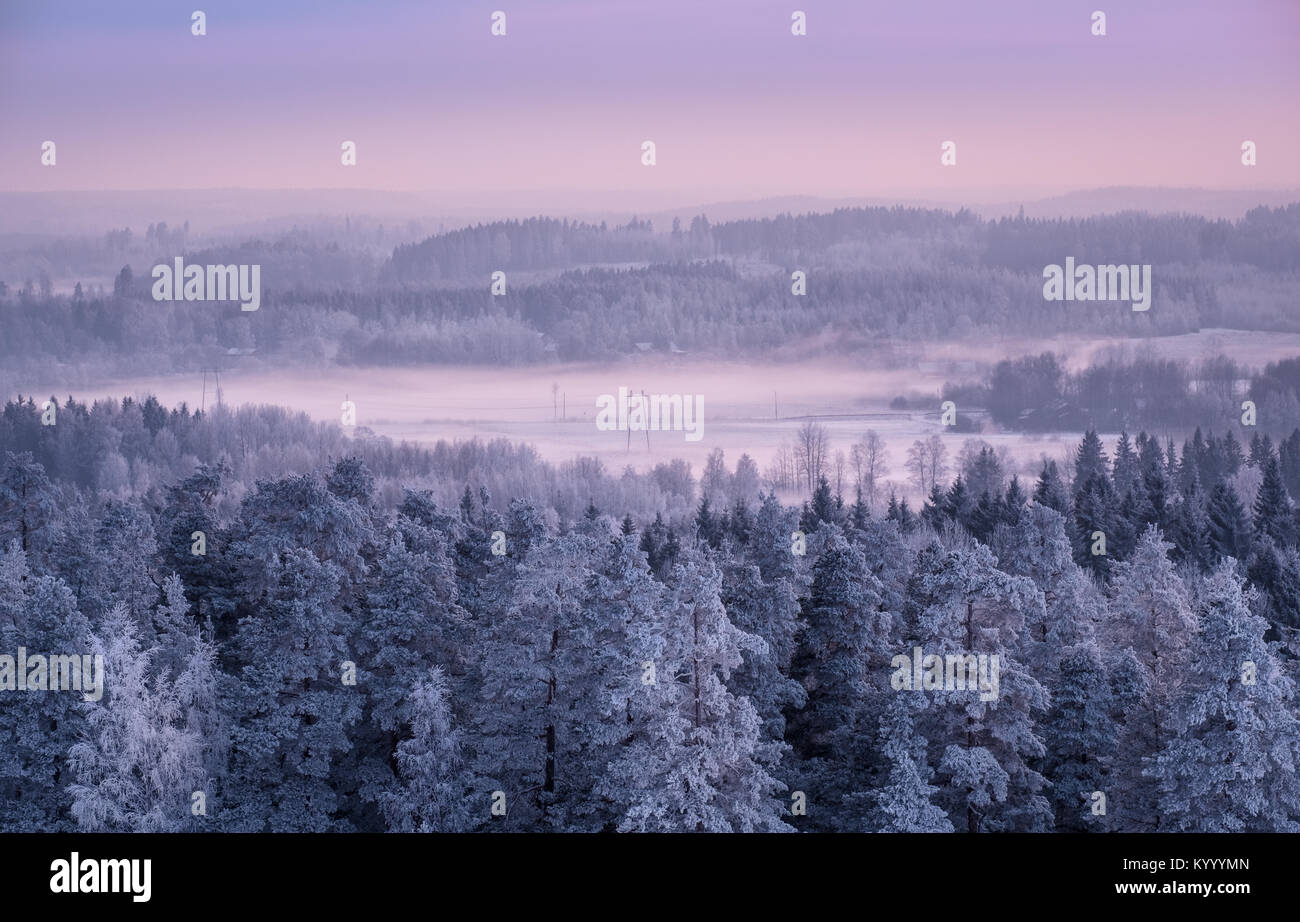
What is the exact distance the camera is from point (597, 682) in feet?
111

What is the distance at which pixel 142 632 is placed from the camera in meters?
35.7

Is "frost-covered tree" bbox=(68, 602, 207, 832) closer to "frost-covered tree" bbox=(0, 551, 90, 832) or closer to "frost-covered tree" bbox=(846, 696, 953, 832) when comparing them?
"frost-covered tree" bbox=(0, 551, 90, 832)

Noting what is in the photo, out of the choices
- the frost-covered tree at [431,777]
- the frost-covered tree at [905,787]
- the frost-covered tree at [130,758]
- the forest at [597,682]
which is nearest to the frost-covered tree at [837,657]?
the forest at [597,682]

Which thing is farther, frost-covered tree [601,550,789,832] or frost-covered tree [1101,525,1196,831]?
frost-covered tree [1101,525,1196,831]

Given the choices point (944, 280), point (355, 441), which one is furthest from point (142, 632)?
point (944, 280)

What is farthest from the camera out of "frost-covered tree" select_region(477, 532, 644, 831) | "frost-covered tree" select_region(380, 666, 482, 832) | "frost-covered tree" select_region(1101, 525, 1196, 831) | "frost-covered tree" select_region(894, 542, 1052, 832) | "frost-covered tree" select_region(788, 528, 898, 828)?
"frost-covered tree" select_region(788, 528, 898, 828)

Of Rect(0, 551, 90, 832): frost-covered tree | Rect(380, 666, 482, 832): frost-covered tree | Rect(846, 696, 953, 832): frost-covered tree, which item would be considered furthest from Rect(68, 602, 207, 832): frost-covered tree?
Rect(846, 696, 953, 832): frost-covered tree

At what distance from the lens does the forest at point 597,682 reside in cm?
2875

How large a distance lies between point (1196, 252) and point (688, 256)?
82.6 feet

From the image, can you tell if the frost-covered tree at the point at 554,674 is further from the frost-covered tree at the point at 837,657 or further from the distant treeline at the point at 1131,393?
the distant treeline at the point at 1131,393

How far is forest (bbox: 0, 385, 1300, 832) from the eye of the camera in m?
28.8

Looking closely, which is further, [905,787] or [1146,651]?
[1146,651]

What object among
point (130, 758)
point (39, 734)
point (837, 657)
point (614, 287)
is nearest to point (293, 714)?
point (130, 758)

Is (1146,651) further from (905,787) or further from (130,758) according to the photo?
(130,758)
